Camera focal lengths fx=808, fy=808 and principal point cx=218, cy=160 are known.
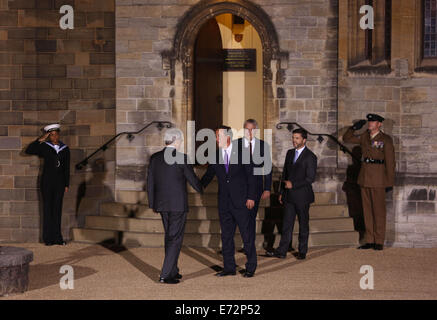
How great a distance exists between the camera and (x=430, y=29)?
13.0 meters

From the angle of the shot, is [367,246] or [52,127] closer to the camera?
[367,246]

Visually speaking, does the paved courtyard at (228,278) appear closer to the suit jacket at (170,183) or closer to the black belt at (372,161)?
the suit jacket at (170,183)

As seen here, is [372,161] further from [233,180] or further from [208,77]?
[208,77]

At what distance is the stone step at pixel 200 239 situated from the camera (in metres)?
11.9

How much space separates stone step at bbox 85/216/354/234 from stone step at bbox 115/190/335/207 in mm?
462

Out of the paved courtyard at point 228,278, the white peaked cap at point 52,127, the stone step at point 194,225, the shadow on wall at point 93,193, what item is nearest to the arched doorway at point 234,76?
the shadow on wall at point 93,193

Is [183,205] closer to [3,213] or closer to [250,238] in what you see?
[250,238]

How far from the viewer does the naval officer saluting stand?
1249 centimetres

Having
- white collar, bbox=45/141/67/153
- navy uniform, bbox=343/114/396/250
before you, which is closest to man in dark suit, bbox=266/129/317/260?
→ navy uniform, bbox=343/114/396/250

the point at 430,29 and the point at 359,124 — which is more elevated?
the point at 430,29

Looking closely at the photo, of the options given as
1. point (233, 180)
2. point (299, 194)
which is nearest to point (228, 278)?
point (233, 180)

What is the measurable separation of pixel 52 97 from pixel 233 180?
15.7 feet

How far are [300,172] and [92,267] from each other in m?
3.07

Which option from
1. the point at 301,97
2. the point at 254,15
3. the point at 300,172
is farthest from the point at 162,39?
the point at 300,172
